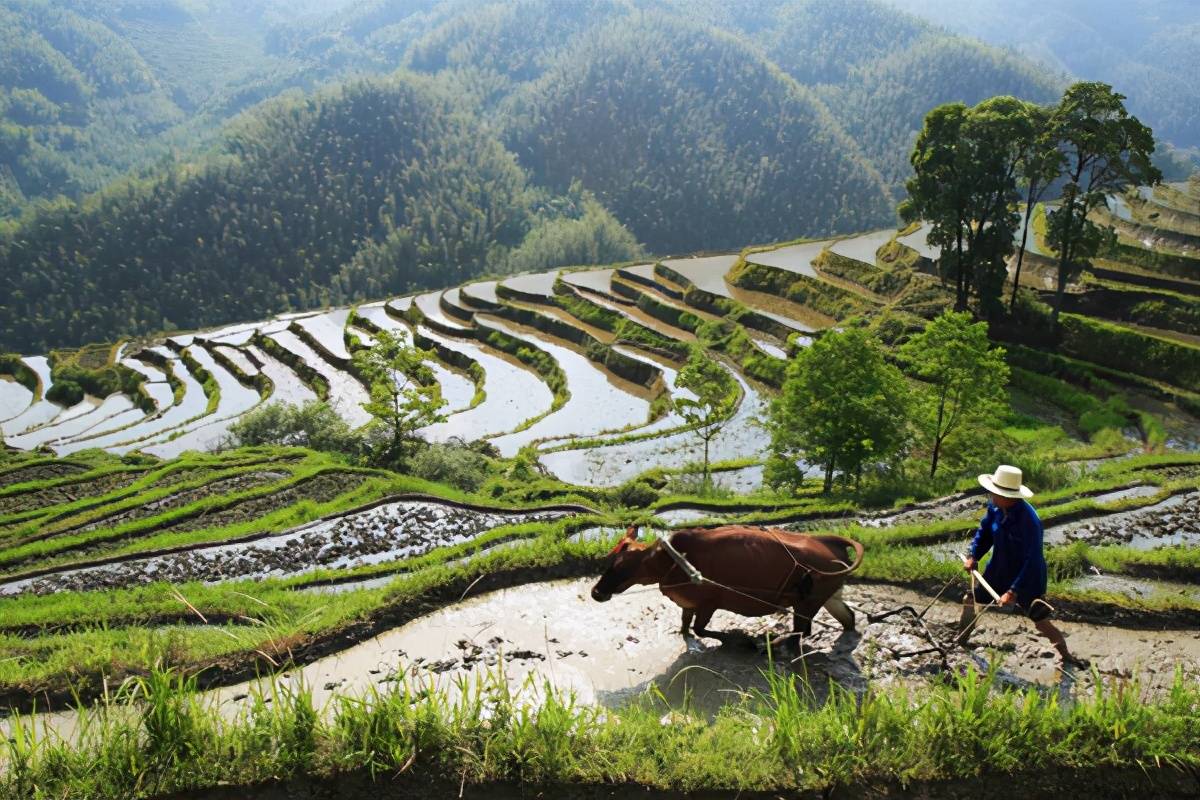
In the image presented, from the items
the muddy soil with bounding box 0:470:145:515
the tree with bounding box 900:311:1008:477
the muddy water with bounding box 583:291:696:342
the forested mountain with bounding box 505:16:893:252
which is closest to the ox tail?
the tree with bounding box 900:311:1008:477

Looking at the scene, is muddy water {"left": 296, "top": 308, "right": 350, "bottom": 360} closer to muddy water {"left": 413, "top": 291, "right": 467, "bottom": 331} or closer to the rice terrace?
the rice terrace

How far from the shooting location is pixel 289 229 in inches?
4353

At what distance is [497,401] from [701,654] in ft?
87.4

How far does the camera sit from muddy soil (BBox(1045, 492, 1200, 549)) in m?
10.3

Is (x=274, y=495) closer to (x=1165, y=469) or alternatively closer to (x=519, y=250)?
(x=1165, y=469)

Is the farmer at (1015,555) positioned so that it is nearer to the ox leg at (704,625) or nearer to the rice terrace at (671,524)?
the rice terrace at (671,524)

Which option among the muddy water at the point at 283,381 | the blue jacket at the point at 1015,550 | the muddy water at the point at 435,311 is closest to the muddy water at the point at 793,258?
the muddy water at the point at 435,311

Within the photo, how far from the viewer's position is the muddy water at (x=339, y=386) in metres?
33.0

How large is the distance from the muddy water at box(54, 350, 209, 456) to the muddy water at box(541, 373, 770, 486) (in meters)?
20.0

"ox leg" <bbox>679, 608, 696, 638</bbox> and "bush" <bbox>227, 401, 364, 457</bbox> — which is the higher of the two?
"ox leg" <bbox>679, 608, 696, 638</bbox>

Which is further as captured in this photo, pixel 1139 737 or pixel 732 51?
pixel 732 51

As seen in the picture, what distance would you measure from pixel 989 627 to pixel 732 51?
183518mm

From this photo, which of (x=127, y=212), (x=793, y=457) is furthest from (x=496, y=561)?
(x=127, y=212)

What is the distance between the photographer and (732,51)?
16962 centimetres
